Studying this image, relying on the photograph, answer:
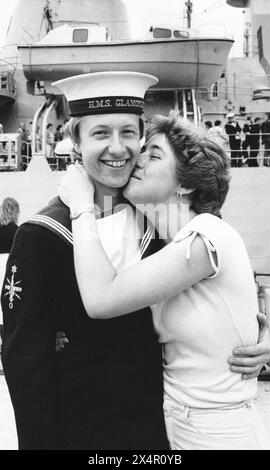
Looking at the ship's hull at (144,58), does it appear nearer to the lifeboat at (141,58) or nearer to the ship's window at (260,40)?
the lifeboat at (141,58)

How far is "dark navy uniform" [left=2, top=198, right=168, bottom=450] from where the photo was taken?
6.10 feet

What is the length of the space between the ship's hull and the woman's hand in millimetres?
11672

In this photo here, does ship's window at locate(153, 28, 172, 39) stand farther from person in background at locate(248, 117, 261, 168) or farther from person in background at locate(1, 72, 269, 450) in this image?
person in background at locate(1, 72, 269, 450)

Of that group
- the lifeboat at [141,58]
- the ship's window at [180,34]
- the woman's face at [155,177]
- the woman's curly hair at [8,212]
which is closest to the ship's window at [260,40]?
the ship's window at [180,34]

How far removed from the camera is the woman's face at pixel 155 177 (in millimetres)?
1923

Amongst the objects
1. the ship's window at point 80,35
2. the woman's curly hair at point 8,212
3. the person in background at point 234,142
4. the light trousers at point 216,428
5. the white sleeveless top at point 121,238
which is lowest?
the light trousers at point 216,428

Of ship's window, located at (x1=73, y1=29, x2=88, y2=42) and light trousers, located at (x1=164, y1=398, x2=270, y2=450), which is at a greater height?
ship's window, located at (x1=73, y1=29, x2=88, y2=42)

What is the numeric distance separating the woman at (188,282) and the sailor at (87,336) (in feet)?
0.21

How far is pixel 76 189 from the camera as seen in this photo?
1947 mm

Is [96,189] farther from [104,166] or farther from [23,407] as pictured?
[23,407]

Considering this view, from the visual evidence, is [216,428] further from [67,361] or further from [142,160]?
[142,160]

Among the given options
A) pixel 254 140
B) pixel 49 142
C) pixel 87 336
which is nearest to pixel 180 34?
pixel 254 140

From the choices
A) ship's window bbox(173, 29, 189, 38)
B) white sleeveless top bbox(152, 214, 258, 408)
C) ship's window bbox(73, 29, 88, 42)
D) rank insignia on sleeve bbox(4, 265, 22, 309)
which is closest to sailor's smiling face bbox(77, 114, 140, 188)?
white sleeveless top bbox(152, 214, 258, 408)

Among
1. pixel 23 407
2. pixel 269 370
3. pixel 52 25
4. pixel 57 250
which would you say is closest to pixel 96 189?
A: pixel 57 250
